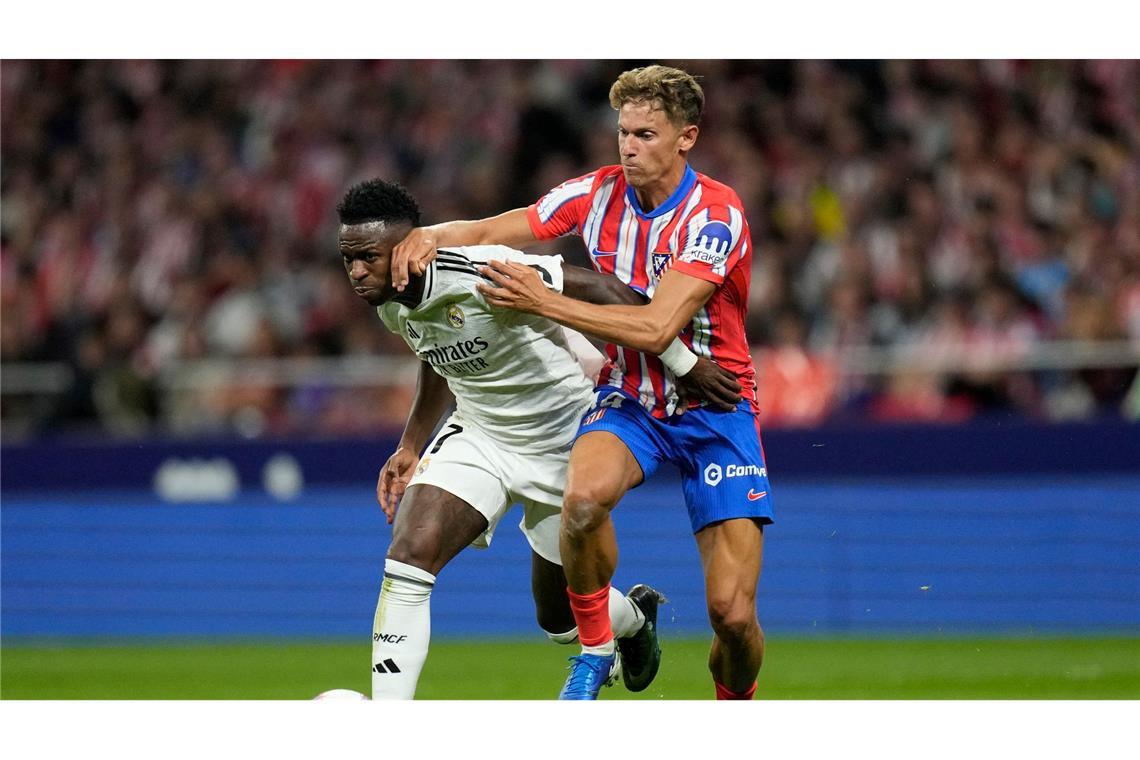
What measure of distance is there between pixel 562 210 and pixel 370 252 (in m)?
0.98

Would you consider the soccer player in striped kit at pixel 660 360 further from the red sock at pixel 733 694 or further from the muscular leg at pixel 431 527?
the muscular leg at pixel 431 527

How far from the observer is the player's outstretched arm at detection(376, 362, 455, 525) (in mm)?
6473

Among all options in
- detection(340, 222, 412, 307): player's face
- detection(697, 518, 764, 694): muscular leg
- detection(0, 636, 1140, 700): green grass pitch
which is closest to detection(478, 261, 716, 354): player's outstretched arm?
detection(340, 222, 412, 307): player's face

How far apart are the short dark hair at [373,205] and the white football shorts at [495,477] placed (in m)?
0.96

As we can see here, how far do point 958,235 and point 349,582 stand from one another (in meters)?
5.49

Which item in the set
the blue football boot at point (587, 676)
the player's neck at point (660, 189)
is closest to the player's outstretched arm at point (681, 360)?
the player's neck at point (660, 189)

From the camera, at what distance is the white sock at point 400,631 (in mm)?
5781

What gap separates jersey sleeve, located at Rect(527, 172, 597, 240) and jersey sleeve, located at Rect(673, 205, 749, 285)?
0.57m

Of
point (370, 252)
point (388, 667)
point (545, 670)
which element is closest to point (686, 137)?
point (370, 252)

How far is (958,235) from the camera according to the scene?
40.2 ft

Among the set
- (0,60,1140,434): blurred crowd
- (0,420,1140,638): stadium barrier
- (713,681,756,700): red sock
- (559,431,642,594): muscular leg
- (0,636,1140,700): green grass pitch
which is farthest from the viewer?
(0,60,1140,434): blurred crowd

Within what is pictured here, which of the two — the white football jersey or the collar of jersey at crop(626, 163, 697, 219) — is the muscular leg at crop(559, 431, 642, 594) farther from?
the collar of jersey at crop(626, 163, 697, 219)

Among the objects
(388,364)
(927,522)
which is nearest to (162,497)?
(388,364)
